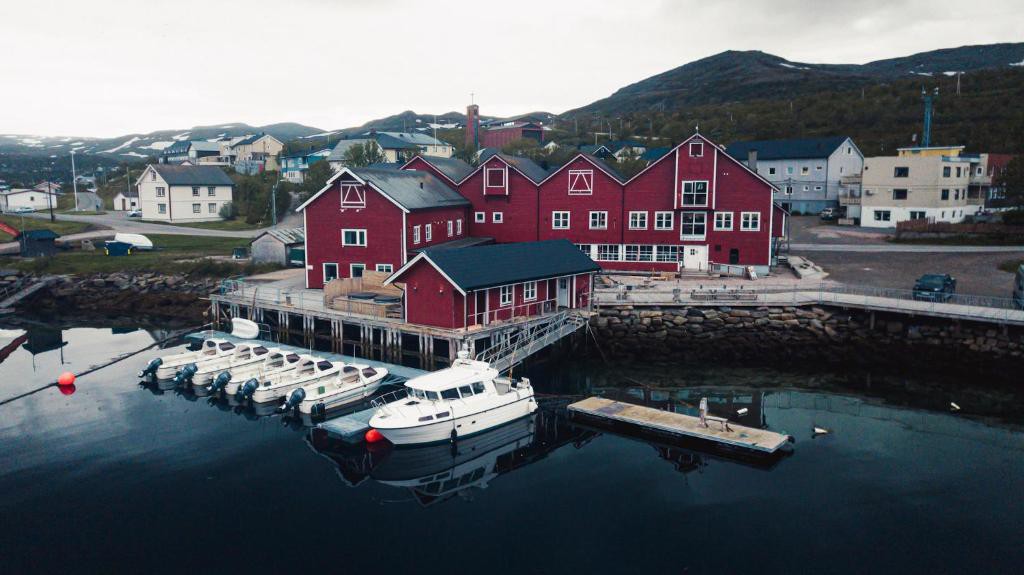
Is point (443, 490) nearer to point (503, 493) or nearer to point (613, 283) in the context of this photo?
point (503, 493)

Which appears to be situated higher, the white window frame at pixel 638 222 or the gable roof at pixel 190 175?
the gable roof at pixel 190 175

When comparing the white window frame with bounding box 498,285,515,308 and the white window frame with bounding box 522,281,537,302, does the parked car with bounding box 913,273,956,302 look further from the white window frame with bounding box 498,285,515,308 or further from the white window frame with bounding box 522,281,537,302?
the white window frame with bounding box 498,285,515,308

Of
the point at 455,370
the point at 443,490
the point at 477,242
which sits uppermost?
the point at 477,242

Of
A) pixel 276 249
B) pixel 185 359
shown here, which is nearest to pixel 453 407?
pixel 185 359

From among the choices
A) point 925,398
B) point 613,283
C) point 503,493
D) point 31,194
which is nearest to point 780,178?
point 613,283

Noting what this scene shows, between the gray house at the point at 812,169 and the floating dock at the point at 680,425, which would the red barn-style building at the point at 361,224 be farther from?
the gray house at the point at 812,169

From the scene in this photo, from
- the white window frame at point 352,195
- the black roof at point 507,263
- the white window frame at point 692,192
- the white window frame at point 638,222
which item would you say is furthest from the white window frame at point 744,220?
the white window frame at point 352,195
